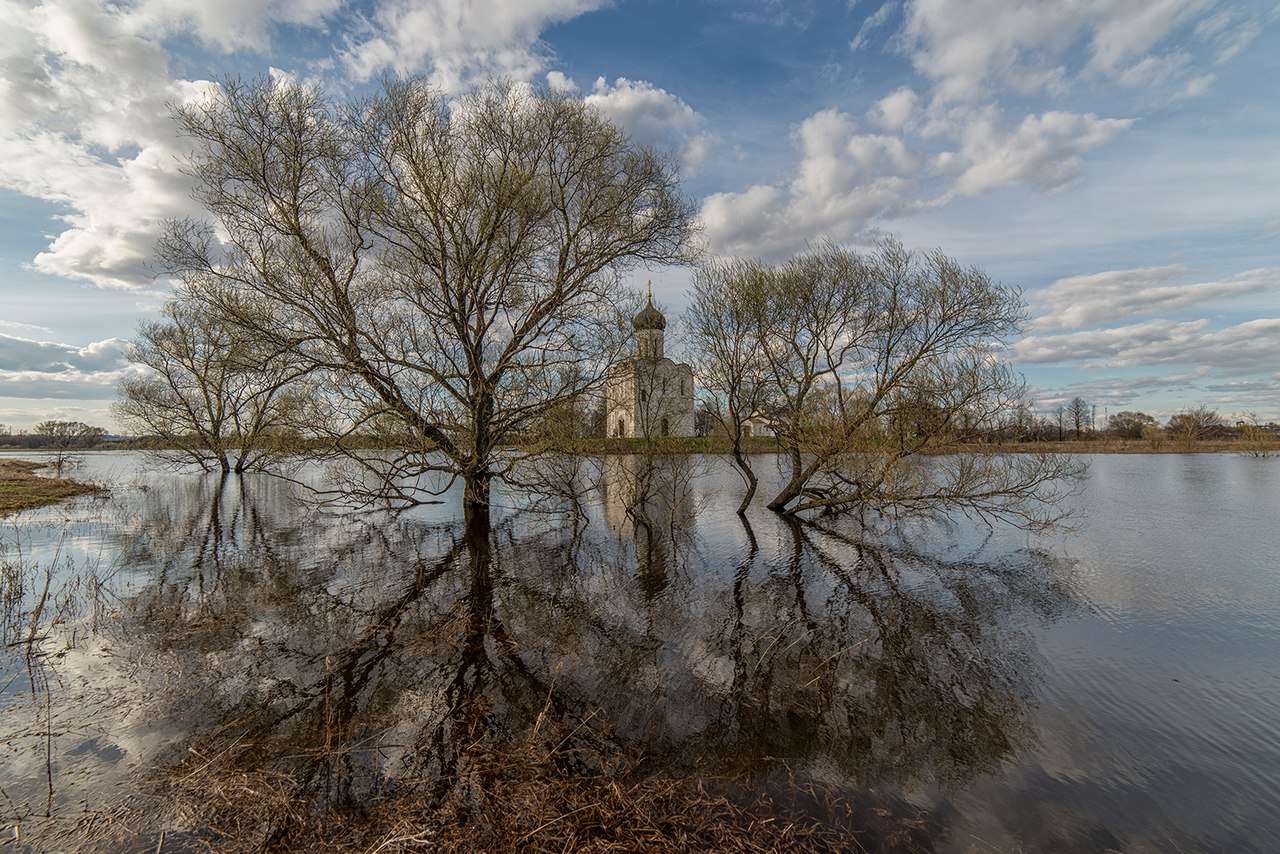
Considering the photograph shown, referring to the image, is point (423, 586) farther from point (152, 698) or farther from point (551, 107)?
point (551, 107)

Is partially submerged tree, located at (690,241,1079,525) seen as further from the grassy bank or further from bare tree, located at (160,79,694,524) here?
the grassy bank

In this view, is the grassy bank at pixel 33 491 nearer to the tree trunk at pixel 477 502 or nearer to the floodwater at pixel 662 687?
the floodwater at pixel 662 687

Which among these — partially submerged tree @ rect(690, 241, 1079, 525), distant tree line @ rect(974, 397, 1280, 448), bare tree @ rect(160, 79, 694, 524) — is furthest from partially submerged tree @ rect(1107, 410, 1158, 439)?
bare tree @ rect(160, 79, 694, 524)

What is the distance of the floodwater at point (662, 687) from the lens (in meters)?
4.07

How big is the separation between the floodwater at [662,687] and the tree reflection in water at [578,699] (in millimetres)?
36

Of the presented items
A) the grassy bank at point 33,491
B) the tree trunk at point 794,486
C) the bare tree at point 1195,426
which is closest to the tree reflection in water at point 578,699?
the tree trunk at point 794,486

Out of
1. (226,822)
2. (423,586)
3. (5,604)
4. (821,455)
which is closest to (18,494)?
(5,604)

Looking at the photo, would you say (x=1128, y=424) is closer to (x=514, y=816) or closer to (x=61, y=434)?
(x=514, y=816)

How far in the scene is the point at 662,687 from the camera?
19.7ft

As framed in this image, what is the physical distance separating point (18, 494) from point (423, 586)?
23127 mm

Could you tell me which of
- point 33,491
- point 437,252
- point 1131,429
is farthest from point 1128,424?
point 33,491

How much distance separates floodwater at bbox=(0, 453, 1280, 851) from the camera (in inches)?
160

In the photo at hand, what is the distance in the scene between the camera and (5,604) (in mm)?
8305

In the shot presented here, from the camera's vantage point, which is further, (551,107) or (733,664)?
(551,107)
